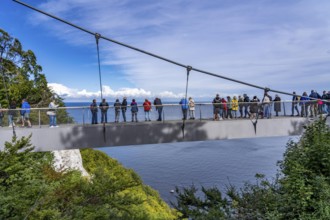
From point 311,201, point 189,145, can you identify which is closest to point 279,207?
point 311,201

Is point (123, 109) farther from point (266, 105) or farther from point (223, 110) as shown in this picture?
point (266, 105)

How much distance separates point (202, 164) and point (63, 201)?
37.8 metres

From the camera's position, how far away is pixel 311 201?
1477 centimetres

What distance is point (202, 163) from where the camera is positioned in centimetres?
4997


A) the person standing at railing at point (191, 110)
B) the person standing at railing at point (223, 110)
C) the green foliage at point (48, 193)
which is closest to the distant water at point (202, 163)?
the person standing at railing at point (223, 110)

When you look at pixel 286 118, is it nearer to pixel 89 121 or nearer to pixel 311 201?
pixel 311 201

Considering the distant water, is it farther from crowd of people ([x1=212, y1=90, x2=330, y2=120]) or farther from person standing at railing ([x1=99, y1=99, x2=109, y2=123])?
person standing at railing ([x1=99, y1=99, x2=109, y2=123])

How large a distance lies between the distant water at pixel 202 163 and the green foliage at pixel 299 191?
47.6 ft

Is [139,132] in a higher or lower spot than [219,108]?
lower

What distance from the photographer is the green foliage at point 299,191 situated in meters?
14.4

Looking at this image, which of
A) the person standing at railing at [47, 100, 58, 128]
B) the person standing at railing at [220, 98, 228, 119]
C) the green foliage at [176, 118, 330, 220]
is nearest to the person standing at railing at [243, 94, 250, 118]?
the person standing at railing at [220, 98, 228, 119]

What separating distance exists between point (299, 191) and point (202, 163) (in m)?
35.6

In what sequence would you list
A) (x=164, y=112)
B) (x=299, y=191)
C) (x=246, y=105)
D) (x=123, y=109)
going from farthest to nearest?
(x=246, y=105) → (x=164, y=112) → (x=123, y=109) → (x=299, y=191)

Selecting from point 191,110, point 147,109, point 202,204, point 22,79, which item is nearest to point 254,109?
point 191,110
